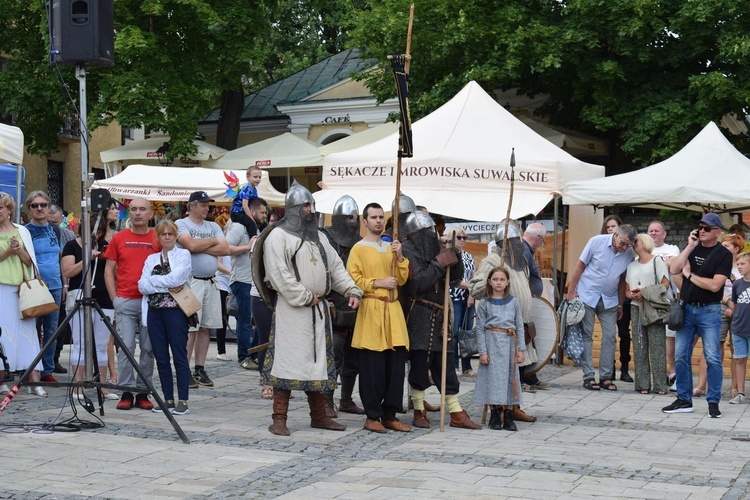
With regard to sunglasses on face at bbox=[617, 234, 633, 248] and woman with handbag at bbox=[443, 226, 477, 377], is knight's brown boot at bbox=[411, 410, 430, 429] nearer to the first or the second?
woman with handbag at bbox=[443, 226, 477, 377]

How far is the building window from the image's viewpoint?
3422cm

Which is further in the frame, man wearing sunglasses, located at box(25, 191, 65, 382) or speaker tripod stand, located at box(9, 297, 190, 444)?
man wearing sunglasses, located at box(25, 191, 65, 382)

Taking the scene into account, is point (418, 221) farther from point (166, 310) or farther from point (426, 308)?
point (166, 310)

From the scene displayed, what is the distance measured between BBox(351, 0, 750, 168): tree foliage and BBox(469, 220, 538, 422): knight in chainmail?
38.3ft

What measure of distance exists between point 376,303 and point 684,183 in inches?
231

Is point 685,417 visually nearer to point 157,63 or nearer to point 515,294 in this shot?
point 515,294

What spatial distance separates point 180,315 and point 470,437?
2538mm

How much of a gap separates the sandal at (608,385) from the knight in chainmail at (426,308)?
128 inches

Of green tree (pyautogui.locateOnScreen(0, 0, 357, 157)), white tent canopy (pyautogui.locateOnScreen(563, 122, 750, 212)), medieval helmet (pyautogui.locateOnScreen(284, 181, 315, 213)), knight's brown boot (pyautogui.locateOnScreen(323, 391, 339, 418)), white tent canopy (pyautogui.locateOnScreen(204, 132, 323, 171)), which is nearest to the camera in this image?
medieval helmet (pyautogui.locateOnScreen(284, 181, 315, 213))

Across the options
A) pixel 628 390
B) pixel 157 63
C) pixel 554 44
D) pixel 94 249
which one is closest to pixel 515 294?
pixel 628 390

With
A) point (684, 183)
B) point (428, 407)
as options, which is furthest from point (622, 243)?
point (428, 407)

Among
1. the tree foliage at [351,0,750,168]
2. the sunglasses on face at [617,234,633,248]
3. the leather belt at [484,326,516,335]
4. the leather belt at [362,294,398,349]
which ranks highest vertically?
the tree foliage at [351,0,750,168]

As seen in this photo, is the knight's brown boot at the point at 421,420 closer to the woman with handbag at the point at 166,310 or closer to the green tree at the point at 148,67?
the woman with handbag at the point at 166,310

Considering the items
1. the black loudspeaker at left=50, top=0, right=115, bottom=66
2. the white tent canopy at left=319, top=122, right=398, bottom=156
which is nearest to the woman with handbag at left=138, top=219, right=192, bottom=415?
the black loudspeaker at left=50, top=0, right=115, bottom=66
